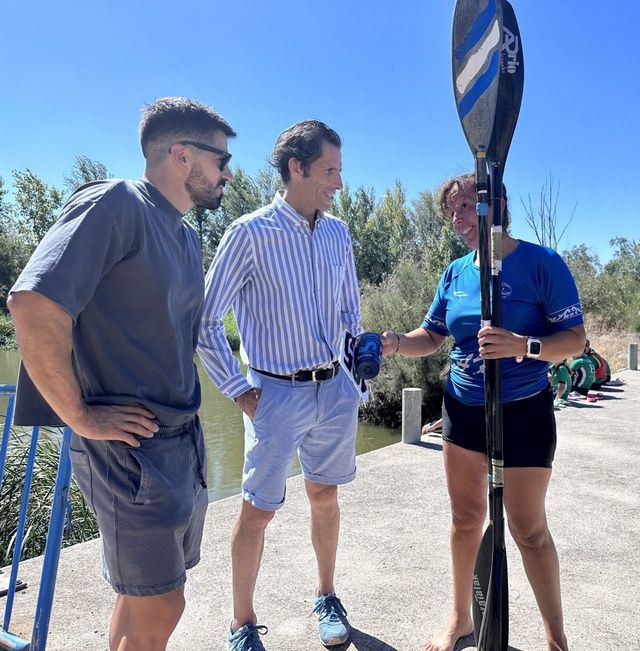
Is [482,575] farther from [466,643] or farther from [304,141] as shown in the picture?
[304,141]

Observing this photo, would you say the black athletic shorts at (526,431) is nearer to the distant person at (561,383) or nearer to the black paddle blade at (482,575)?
the black paddle blade at (482,575)

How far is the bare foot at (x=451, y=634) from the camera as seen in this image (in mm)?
2533

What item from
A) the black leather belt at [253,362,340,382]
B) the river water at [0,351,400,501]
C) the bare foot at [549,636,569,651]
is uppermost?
the black leather belt at [253,362,340,382]

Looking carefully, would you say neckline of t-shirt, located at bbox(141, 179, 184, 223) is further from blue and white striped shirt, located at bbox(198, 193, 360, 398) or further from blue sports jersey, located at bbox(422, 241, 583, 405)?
blue sports jersey, located at bbox(422, 241, 583, 405)

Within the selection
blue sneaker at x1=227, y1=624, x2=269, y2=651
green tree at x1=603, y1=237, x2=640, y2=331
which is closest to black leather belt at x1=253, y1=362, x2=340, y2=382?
blue sneaker at x1=227, y1=624, x2=269, y2=651

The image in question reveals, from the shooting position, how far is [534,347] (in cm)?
212

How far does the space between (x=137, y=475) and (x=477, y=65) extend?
75.9 inches

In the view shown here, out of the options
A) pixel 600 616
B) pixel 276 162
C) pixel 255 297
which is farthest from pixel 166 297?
pixel 600 616

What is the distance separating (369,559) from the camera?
3.45 m

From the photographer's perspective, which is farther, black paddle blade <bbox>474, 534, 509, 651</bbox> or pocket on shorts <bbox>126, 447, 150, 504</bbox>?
black paddle blade <bbox>474, 534, 509, 651</bbox>

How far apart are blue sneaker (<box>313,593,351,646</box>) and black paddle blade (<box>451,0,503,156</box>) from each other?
2.17 m

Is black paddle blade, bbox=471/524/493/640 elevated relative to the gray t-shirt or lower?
lower

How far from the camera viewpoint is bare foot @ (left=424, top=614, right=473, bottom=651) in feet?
8.31

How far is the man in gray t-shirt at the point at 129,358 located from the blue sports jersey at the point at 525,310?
121 centimetres
